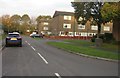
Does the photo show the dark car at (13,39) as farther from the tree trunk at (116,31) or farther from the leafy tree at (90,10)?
the tree trunk at (116,31)

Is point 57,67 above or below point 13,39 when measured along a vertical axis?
below

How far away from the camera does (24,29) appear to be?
131875 mm

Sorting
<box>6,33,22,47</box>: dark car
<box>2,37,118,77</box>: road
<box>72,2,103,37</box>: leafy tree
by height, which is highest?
<box>72,2,103,37</box>: leafy tree

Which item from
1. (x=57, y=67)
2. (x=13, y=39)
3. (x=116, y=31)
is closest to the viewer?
(x=57, y=67)

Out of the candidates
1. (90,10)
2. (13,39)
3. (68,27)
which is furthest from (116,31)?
(68,27)

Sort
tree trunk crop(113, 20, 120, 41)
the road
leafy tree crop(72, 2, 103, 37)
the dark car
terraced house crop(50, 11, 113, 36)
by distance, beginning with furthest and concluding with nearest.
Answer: terraced house crop(50, 11, 113, 36)
tree trunk crop(113, 20, 120, 41)
leafy tree crop(72, 2, 103, 37)
the dark car
the road

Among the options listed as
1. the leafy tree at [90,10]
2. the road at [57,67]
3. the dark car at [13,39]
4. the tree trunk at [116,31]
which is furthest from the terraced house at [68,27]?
the road at [57,67]

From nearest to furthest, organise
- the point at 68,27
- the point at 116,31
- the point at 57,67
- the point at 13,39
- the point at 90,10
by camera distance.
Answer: the point at 57,67
the point at 13,39
the point at 90,10
the point at 116,31
the point at 68,27

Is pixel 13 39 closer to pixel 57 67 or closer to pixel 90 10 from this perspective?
pixel 90 10

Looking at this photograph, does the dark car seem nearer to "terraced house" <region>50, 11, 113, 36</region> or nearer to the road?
the road

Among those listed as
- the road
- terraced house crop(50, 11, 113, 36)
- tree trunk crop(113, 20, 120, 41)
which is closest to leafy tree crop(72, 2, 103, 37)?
tree trunk crop(113, 20, 120, 41)

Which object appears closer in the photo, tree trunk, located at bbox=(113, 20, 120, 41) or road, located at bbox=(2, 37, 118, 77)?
road, located at bbox=(2, 37, 118, 77)

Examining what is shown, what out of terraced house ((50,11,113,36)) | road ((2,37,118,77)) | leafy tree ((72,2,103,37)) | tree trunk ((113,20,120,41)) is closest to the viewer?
road ((2,37,118,77))

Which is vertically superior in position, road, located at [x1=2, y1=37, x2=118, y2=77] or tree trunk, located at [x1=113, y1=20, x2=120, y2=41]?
tree trunk, located at [x1=113, y1=20, x2=120, y2=41]
